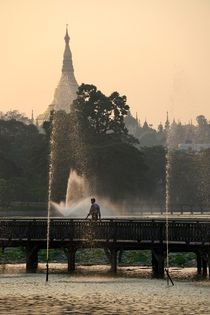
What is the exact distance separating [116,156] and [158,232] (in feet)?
333

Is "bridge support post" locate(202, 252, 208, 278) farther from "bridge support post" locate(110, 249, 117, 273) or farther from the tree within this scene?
the tree

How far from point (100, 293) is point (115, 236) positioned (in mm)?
10616

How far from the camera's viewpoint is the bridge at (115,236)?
164ft

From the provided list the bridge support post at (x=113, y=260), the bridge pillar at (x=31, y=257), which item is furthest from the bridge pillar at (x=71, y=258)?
the bridge support post at (x=113, y=260)

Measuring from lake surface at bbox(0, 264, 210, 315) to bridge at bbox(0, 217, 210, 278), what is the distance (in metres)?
1.30

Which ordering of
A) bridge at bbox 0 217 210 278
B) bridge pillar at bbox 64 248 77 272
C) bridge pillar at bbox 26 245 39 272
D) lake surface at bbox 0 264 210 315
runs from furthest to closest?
bridge pillar at bbox 26 245 39 272
bridge pillar at bbox 64 248 77 272
bridge at bbox 0 217 210 278
lake surface at bbox 0 264 210 315

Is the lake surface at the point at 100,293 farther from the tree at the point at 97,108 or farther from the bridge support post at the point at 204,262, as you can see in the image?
the tree at the point at 97,108

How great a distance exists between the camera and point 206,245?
1941 inches

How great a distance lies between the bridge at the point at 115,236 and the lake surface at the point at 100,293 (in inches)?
51.2

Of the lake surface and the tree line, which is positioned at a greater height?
the tree line

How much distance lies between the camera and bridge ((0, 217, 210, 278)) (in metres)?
49.9

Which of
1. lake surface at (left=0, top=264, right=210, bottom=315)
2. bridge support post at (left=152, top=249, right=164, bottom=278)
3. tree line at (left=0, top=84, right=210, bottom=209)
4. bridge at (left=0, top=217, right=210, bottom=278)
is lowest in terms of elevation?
lake surface at (left=0, top=264, right=210, bottom=315)

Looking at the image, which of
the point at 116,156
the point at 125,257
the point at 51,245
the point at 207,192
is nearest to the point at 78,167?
the point at 116,156

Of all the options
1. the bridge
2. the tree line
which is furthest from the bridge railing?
the tree line
